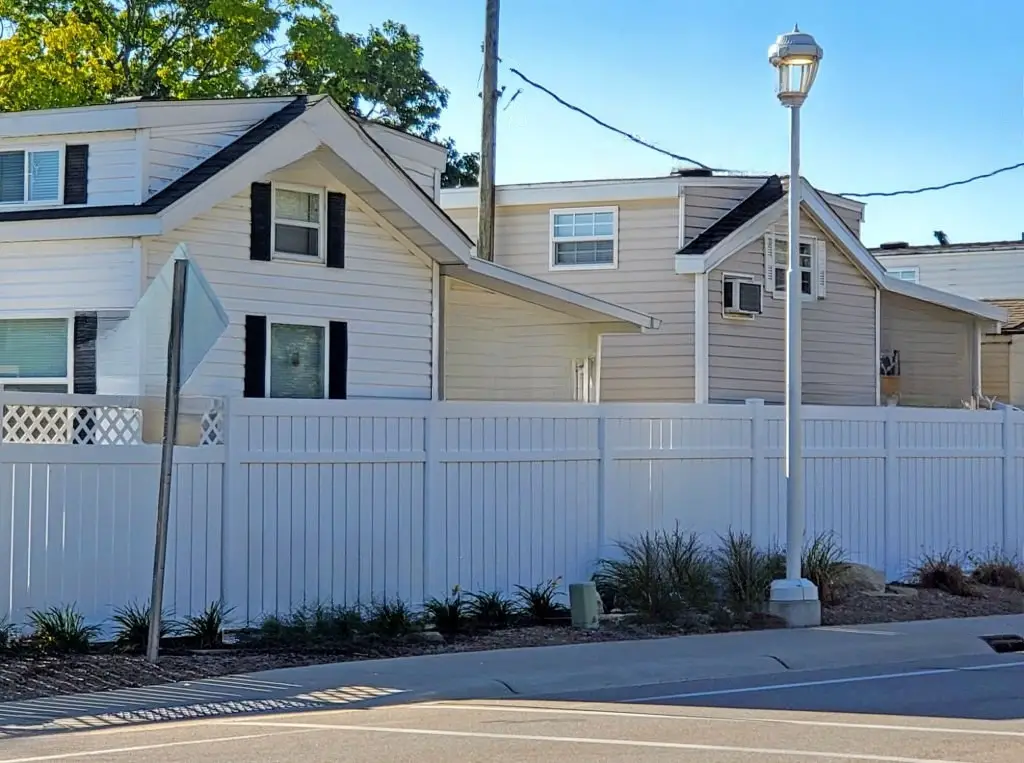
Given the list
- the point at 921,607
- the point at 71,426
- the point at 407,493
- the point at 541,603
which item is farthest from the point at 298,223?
the point at 921,607

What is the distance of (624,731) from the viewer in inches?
375

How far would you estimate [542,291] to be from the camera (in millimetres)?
22062

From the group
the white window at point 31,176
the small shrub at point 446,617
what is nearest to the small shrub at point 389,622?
the small shrub at point 446,617

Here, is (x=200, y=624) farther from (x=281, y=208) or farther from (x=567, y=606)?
(x=281, y=208)

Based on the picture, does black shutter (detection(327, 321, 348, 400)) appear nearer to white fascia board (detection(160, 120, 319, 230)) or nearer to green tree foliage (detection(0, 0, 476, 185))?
white fascia board (detection(160, 120, 319, 230))

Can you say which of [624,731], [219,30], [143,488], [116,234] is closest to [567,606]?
[143,488]

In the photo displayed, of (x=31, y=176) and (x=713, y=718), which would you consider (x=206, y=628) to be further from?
(x=31, y=176)

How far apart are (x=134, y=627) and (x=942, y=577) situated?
31.0 feet

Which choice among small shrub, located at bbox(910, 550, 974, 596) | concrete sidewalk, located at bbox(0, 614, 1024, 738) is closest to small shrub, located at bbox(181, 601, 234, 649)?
concrete sidewalk, located at bbox(0, 614, 1024, 738)

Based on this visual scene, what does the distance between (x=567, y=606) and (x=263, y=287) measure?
632 centimetres

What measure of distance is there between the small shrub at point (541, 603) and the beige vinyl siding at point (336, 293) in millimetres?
4873

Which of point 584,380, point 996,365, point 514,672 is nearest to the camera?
point 514,672

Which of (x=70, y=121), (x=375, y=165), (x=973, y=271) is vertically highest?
(x=973, y=271)

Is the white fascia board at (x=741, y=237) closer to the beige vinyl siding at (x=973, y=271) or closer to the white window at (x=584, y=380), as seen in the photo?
the white window at (x=584, y=380)
